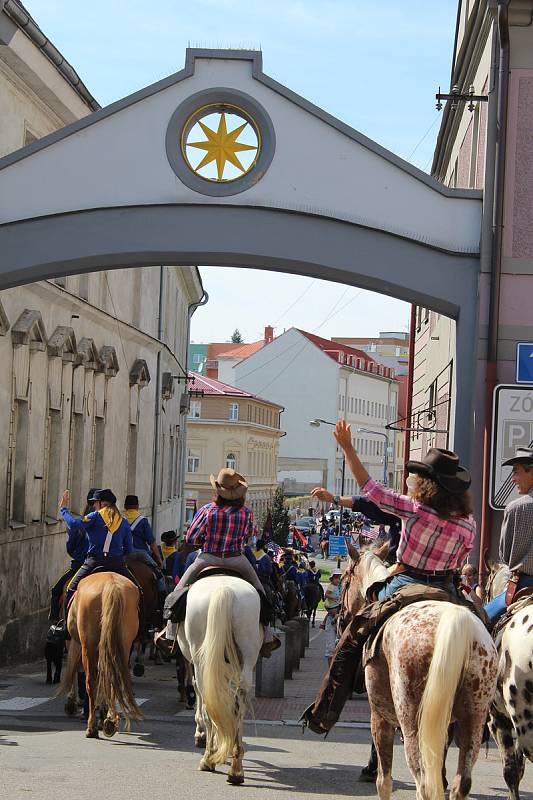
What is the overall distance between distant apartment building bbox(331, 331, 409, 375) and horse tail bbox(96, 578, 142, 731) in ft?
450

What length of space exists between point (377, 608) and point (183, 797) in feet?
6.29

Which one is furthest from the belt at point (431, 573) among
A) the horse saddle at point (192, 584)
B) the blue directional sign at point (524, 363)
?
the blue directional sign at point (524, 363)

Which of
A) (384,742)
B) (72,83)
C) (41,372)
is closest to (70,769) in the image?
(384,742)

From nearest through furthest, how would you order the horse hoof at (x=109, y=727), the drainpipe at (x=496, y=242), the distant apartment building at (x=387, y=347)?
the horse hoof at (x=109, y=727)
the drainpipe at (x=496, y=242)
the distant apartment building at (x=387, y=347)

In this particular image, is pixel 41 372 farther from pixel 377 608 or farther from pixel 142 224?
pixel 377 608

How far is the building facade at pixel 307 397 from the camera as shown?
381 ft

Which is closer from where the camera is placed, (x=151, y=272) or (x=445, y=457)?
(x=445, y=457)

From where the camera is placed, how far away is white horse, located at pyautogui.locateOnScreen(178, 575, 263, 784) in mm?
9375

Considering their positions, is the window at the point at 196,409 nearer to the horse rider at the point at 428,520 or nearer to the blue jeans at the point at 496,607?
the blue jeans at the point at 496,607

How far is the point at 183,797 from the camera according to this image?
840 centimetres

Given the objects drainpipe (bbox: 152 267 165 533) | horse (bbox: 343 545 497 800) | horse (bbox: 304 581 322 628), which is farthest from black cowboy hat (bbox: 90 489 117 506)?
drainpipe (bbox: 152 267 165 533)

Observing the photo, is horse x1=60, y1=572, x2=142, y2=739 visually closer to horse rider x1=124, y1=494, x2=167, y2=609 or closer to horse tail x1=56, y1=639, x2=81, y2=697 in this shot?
horse tail x1=56, y1=639, x2=81, y2=697

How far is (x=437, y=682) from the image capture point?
6.75 metres

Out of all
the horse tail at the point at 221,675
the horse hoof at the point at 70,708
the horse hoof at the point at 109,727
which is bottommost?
the horse hoof at the point at 70,708
